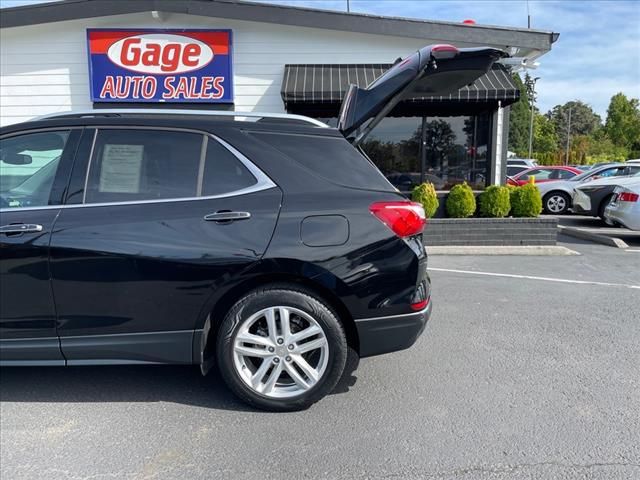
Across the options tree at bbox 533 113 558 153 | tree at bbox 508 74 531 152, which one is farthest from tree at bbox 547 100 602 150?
tree at bbox 508 74 531 152

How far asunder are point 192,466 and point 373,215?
5.75 ft

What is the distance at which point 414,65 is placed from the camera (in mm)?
3885

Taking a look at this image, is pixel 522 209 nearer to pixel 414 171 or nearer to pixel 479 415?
pixel 414 171

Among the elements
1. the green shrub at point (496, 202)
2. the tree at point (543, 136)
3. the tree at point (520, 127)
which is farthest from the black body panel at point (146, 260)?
the tree at point (520, 127)

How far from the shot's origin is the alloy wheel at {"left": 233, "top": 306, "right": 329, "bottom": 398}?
2939 millimetres

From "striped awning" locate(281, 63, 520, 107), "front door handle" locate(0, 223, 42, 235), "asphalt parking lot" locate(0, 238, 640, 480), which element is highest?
"striped awning" locate(281, 63, 520, 107)

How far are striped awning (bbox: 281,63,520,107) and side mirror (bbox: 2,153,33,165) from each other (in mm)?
6068

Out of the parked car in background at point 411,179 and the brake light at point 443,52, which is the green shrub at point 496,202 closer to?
the parked car in background at point 411,179

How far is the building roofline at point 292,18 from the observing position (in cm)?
905

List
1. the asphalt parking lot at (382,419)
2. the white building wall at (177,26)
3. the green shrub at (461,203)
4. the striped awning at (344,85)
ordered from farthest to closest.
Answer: the white building wall at (177,26) → the striped awning at (344,85) → the green shrub at (461,203) → the asphalt parking lot at (382,419)

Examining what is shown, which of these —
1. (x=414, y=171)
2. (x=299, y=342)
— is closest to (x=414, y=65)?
(x=299, y=342)

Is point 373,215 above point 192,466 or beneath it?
above

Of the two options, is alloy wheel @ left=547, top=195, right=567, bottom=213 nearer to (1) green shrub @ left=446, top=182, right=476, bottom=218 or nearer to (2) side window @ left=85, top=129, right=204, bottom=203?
(1) green shrub @ left=446, top=182, right=476, bottom=218

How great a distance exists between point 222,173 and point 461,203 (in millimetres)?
6282
